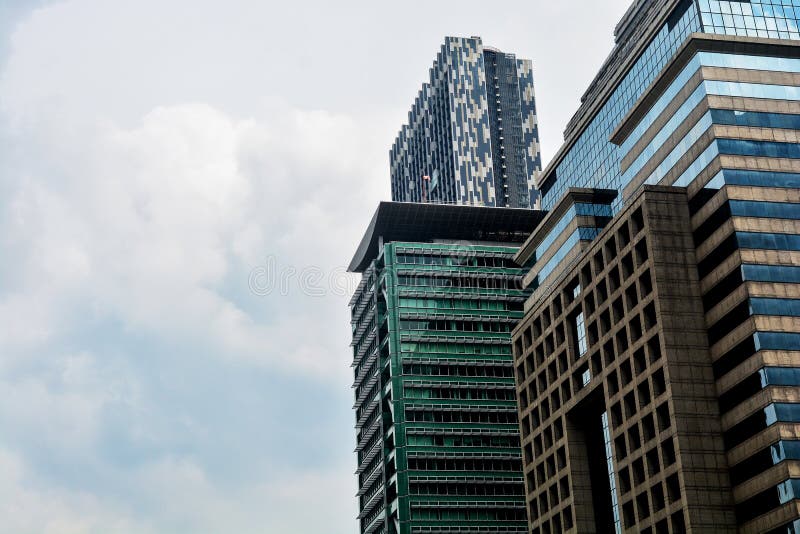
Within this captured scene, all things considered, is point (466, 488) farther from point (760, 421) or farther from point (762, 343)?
point (762, 343)

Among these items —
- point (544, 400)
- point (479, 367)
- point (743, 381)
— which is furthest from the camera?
point (479, 367)

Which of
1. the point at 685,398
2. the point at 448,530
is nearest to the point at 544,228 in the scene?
the point at 685,398

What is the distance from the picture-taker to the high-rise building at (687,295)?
108 meters

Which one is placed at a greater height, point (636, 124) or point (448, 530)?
point (636, 124)

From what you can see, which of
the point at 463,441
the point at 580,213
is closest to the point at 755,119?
the point at 580,213

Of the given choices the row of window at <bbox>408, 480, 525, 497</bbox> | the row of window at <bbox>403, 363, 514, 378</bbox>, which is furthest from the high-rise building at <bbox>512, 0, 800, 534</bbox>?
the row of window at <bbox>403, 363, 514, 378</bbox>

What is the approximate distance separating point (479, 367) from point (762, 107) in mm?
89645

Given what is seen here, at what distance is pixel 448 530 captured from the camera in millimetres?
187125

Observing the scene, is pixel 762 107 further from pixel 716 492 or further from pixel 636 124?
pixel 716 492

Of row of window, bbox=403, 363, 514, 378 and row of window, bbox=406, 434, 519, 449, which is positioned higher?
row of window, bbox=403, 363, 514, 378

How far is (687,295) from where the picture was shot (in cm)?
11650

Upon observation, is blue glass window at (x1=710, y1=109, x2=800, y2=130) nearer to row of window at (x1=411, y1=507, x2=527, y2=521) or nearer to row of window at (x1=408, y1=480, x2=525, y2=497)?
row of window at (x1=408, y1=480, x2=525, y2=497)

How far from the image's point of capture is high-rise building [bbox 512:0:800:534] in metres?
108

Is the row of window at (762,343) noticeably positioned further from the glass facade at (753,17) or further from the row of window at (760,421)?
the glass facade at (753,17)
